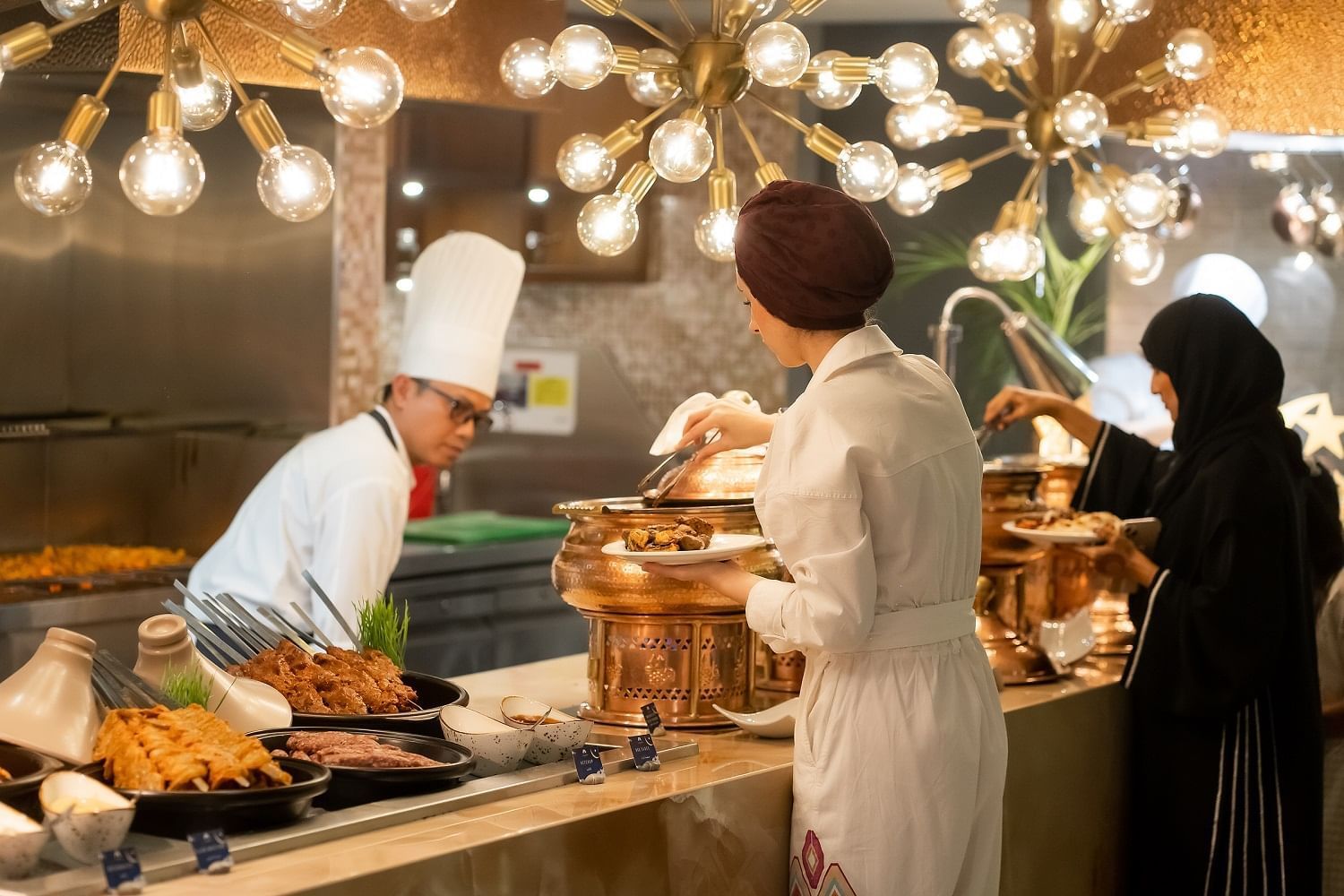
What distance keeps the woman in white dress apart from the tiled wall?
15.2ft

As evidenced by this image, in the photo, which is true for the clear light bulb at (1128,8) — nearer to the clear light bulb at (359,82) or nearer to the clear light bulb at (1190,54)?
the clear light bulb at (1190,54)

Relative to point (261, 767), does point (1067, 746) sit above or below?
below

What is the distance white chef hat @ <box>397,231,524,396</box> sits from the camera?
4.50 meters

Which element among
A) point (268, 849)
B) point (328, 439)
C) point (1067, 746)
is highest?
point (328, 439)

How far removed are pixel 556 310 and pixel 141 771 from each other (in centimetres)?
589

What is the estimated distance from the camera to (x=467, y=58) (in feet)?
14.2

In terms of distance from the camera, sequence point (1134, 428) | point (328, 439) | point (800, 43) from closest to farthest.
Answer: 1. point (800, 43)
2. point (328, 439)
3. point (1134, 428)

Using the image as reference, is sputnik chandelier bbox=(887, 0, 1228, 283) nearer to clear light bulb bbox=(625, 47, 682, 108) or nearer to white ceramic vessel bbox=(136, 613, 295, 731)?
clear light bulb bbox=(625, 47, 682, 108)

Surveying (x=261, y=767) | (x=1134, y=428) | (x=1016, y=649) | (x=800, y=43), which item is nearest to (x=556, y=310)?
(x=1134, y=428)

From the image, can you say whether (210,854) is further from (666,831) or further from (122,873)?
(666,831)

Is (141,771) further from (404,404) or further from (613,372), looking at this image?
(613,372)

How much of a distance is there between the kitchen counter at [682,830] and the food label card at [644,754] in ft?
0.07

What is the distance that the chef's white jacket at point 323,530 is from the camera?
4.01m

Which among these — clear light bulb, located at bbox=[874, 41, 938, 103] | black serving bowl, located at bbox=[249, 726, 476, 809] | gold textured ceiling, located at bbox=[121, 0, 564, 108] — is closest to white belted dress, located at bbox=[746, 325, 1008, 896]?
black serving bowl, located at bbox=[249, 726, 476, 809]
